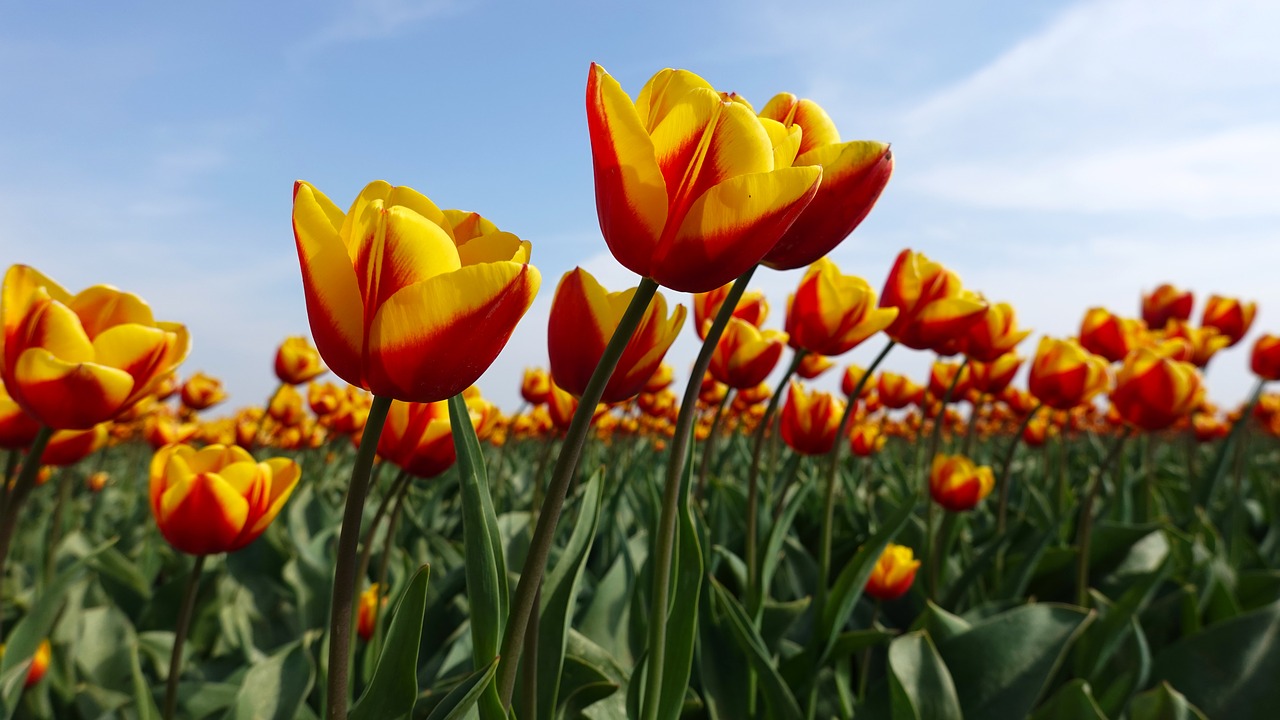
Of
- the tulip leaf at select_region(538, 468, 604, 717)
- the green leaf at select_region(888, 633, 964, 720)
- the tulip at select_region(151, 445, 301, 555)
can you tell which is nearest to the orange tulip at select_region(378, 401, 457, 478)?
the tulip at select_region(151, 445, 301, 555)

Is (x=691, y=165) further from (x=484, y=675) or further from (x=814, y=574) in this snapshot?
(x=814, y=574)

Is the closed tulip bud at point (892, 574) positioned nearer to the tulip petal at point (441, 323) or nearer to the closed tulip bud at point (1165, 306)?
the tulip petal at point (441, 323)

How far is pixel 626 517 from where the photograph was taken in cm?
313

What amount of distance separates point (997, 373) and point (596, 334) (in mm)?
2299

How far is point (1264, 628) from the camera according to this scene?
6.47 ft

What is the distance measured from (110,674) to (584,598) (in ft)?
4.19

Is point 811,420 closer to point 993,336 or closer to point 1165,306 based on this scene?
point 993,336

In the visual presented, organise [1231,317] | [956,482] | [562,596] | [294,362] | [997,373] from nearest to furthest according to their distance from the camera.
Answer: [562,596]
[956,482]
[997,373]
[294,362]
[1231,317]

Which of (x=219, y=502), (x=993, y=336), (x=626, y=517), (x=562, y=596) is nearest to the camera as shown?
(x=562, y=596)

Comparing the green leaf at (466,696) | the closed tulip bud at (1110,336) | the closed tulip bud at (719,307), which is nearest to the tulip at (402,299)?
the green leaf at (466,696)

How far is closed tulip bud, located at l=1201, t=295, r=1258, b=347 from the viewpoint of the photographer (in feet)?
13.8

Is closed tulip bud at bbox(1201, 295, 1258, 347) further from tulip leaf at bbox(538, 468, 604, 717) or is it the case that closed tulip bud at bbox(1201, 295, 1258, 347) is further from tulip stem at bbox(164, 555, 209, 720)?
tulip stem at bbox(164, 555, 209, 720)

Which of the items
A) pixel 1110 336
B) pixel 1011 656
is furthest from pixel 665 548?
pixel 1110 336

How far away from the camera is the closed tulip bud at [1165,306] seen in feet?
15.3
